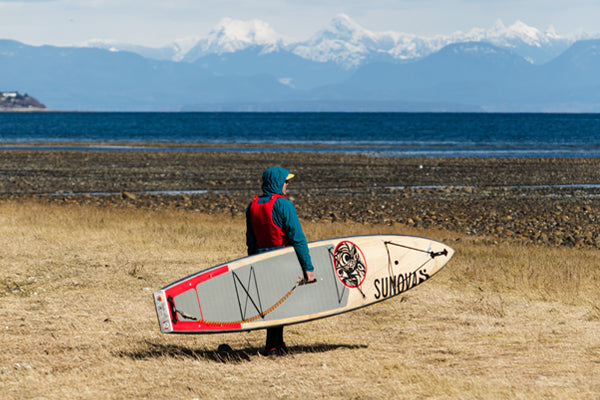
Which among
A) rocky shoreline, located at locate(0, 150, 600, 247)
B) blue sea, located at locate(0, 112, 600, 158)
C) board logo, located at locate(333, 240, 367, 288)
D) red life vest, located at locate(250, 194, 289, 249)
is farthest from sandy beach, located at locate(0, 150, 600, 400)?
blue sea, located at locate(0, 112, 600, 158)

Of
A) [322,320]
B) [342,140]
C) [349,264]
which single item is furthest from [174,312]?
[342,140]

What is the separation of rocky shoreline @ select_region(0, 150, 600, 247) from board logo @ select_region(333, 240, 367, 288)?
31.8ft

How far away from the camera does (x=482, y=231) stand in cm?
1923

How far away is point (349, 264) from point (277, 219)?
167cm

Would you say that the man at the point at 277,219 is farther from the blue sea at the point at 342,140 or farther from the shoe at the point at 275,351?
the blue sea at the point at 342,140

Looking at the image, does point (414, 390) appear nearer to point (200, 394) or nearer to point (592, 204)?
point (200, 394)

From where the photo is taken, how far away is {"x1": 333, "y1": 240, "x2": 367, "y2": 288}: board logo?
934 centimetres

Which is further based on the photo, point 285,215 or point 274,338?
point 274,338

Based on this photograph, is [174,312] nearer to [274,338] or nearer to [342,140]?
[274,338]

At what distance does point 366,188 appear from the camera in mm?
29672

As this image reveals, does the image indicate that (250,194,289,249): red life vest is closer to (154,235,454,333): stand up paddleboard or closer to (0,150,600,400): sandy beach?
(154,235,454,333): stand up paddleboard

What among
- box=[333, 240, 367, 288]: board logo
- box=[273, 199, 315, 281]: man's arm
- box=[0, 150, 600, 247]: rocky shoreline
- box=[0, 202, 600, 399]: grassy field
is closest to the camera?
box=[0, 202, 600, 399]: grassy field

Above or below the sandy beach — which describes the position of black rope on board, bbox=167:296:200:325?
above

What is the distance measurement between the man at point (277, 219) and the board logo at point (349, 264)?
1.11 metres
